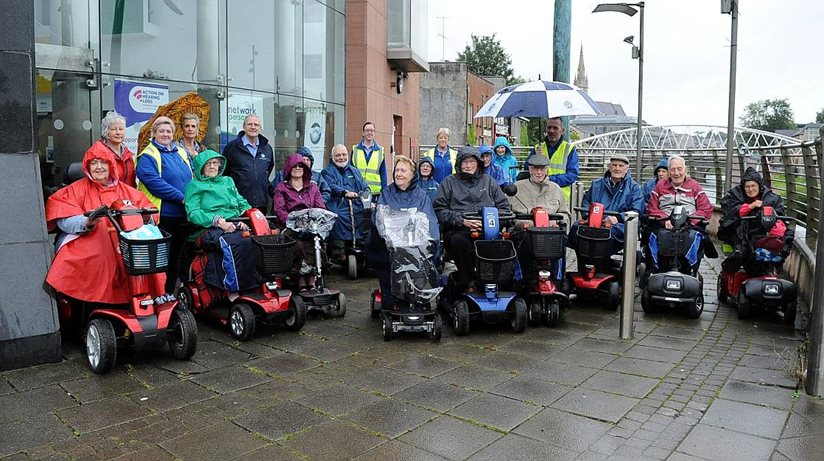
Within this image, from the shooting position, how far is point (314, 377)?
18.7 ft

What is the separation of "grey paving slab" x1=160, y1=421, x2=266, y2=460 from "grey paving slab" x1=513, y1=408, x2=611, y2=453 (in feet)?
5.44

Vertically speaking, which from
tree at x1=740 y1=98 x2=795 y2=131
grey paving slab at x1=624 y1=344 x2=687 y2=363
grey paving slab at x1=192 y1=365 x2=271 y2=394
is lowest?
grey paving slab at x1=192 y1=365 x2=271 y2=394

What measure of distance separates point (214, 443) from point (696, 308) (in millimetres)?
5547

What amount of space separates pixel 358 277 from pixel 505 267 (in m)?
3.94

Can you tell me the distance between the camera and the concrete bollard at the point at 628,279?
700 cm

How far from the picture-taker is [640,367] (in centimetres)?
606

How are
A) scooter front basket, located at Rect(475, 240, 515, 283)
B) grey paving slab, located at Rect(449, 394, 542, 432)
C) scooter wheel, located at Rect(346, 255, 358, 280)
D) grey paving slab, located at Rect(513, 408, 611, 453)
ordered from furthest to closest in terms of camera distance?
scooter wheel, located at Rect(346, 255, 358, 280)
scooter front basket, located at Rect(475, 240, 515, 283)
grey paving slab, located at Rect(449, 394, 542, 432)
grey paving slab, located at Rect(513, 408, 611, 453)

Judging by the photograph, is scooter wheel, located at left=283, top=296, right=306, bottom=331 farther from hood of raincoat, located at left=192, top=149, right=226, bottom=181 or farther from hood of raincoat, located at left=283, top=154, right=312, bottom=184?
hood of raincoat, located at left=283, top=154, right=312, bottom=184

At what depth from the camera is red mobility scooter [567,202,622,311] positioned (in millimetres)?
8070

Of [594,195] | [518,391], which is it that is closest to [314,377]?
[518,391]

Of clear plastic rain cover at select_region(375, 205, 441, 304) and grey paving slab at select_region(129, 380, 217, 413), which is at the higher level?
clear plastic rain cover at select_region(375, 205, 441, 304)

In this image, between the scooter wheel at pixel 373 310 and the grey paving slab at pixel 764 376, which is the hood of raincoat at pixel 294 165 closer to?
the scooter wheel at pixel 373 310

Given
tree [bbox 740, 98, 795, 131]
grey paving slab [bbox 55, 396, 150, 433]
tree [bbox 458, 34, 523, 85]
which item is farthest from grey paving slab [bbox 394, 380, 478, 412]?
tree [bbox 740, 98, 795, 131]

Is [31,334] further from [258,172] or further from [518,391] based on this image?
[518,391]
